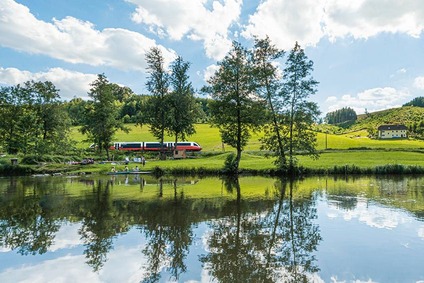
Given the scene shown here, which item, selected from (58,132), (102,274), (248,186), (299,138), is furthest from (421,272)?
(58,132)

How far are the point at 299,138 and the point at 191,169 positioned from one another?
13.7m

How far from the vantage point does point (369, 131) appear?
410 ft

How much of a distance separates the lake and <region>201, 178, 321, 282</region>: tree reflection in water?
35 millimetres

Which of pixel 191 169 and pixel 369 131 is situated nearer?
pixel 191 169

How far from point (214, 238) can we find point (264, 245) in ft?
6.82

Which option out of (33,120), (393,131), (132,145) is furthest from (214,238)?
(393,131)

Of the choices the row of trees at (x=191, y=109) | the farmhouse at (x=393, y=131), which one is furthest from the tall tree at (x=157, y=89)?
the farmhouse at (x=393, y=131)

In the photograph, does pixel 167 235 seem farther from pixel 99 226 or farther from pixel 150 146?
pixel 150 146

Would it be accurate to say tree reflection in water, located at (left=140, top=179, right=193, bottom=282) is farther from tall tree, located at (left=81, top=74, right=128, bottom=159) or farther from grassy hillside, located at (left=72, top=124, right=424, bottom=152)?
grassy hillside, located at (left=72, top=124, right=424, bottom=152)

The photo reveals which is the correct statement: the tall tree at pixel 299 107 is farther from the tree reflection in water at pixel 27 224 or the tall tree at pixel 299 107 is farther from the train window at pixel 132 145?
the train window at pixel 132 145

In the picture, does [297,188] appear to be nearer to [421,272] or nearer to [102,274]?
[421,272]

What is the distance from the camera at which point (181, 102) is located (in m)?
52.9

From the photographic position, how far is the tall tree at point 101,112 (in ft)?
175

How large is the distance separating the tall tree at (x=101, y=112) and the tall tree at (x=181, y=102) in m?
9.70
